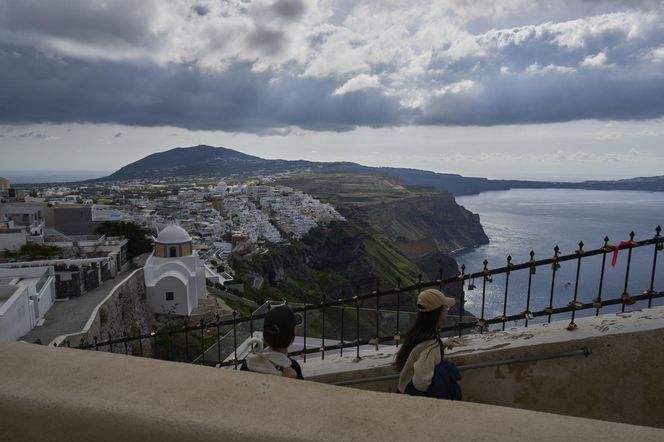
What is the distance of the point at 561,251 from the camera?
3281 centimetres

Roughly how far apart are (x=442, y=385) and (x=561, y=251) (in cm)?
3383

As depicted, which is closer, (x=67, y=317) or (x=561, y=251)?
(x=67, y=317)

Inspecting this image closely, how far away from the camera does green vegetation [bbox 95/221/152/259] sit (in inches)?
1187

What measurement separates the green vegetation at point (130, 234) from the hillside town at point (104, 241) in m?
0.09

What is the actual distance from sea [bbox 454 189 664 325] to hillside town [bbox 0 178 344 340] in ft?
49.6

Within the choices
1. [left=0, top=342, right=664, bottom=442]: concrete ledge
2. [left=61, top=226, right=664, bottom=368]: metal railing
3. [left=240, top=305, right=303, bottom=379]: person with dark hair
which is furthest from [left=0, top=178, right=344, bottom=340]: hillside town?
[left=0, top=342, right=664, bottom=442]: concrete ledge

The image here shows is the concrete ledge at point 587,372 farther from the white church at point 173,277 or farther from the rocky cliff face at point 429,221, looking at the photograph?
the rocky cliff face at point 429,221

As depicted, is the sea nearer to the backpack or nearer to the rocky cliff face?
the backpack

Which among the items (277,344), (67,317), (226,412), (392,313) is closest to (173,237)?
(67,317)

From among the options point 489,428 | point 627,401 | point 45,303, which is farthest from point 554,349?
point 45,303

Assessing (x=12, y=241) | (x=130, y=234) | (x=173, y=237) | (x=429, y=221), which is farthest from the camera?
(x=429, y=221)

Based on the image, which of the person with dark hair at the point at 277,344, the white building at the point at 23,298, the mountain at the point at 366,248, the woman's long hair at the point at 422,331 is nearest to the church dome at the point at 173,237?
the mountain at the point at 366,248

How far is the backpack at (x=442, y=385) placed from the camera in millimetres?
2738

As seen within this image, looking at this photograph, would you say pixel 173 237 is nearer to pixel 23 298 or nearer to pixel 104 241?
pixel 104 241
